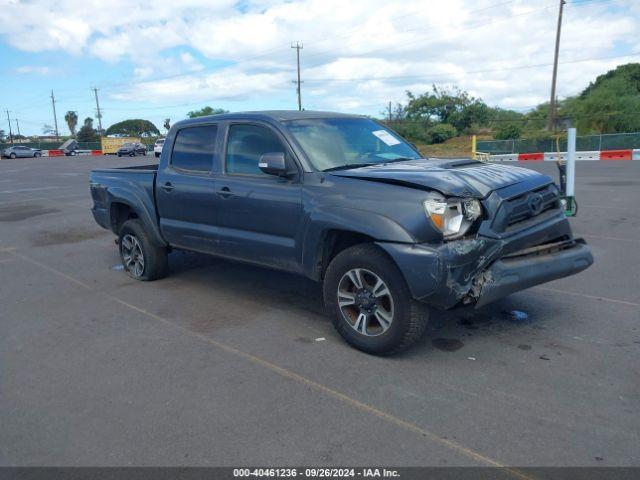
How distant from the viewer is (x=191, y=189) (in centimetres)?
562

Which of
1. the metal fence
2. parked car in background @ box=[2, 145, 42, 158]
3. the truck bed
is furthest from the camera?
parked car in background @ box=[2, 145, 42, 158]

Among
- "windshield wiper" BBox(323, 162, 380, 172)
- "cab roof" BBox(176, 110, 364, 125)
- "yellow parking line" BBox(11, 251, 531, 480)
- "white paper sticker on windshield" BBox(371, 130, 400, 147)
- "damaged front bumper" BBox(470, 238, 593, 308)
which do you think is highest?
"cab roof" BBox(176, 110, 364, 125)

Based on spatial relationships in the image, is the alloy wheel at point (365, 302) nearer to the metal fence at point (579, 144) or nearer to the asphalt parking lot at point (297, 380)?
the asphalt parking lot at point (297, 380)

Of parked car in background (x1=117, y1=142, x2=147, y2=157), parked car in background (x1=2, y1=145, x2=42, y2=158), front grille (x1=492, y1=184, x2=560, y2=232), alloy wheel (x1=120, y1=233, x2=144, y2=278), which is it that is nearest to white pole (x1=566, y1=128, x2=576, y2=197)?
front grille (x1=492, y1=184, x2=560, y2=232)

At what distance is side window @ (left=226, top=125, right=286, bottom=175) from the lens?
502 cm

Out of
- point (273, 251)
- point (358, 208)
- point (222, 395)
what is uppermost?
point (358, 208)

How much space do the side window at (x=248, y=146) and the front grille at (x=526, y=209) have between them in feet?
6.43

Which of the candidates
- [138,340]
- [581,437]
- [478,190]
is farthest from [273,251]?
[581,437]

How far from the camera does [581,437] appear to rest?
3043 mm

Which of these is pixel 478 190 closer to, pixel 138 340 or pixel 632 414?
pixel 632 414

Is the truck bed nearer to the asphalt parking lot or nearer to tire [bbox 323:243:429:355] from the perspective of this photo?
the asphalt parking lot

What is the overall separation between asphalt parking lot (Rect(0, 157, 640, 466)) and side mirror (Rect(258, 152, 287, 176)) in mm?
1379

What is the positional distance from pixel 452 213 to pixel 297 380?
160cm

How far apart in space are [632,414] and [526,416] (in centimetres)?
61
